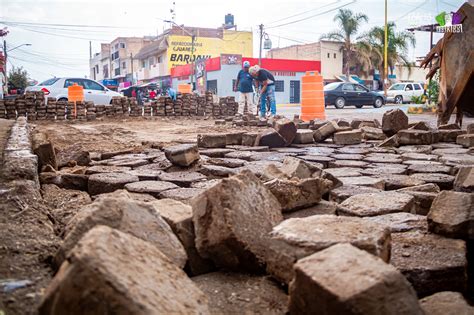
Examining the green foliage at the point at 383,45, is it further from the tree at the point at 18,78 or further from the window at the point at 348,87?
the tree at the point at 18,78

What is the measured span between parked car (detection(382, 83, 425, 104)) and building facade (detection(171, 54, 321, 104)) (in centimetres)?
795

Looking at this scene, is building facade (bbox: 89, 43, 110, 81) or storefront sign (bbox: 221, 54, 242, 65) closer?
storefront sign (bbox: 221, 54, 242, 65)

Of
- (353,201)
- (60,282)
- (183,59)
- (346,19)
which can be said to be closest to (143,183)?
(353,201)

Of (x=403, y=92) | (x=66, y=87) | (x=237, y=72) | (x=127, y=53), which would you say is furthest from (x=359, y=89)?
(x=127, y=53)

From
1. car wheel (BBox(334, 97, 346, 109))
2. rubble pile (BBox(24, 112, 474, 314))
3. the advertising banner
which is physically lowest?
rubble pile (BBox(24, 112, 474, 314))

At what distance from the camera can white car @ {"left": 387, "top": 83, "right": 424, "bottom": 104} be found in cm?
3052

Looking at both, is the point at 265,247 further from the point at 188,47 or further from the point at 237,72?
the point at 188,47

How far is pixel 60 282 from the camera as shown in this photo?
1.15m

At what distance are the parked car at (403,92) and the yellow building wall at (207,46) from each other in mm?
19357

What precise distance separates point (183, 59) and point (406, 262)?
1768 inches

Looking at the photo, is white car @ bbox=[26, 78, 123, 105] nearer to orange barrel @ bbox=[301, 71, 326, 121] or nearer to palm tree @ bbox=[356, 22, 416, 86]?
orange barrel @ bbox=[301, 71, 326, 121]

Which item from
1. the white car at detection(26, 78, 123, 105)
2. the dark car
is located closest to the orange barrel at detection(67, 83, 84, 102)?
the white car at detection(26, 78, 123, 105)

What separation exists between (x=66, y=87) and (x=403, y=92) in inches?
886

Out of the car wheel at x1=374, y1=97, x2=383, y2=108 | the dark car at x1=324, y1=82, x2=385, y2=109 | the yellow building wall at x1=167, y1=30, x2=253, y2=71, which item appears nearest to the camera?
the dark car at x1=324, y1=82, x2=385, y2=109
